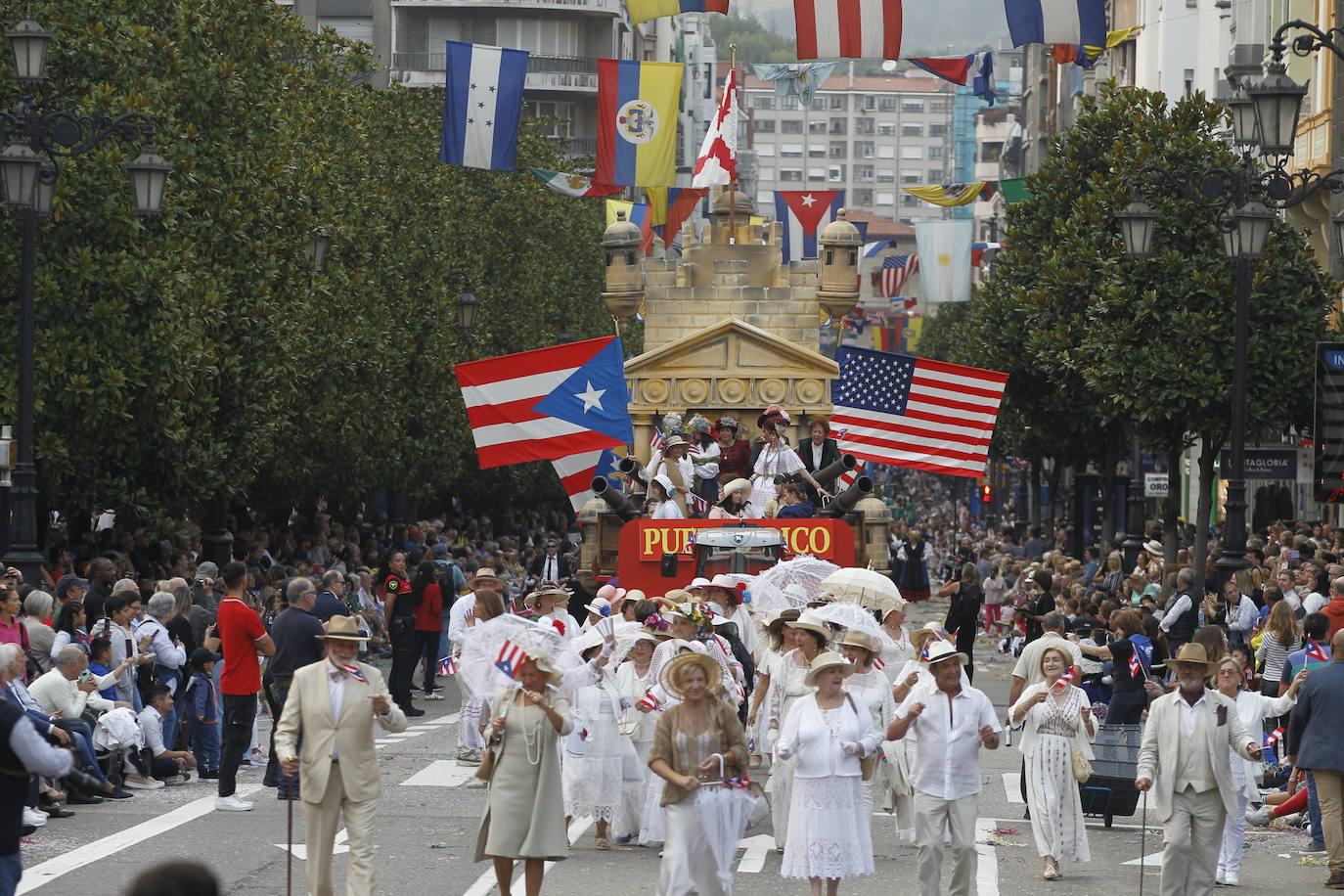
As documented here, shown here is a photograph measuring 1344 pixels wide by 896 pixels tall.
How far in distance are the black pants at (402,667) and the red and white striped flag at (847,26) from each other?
1120 cm

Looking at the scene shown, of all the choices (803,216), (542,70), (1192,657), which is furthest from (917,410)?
(542,70)

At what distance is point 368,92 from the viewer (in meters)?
43.7

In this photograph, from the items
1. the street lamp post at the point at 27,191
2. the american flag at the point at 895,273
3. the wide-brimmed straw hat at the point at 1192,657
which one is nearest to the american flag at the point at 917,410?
the street lamp post at the point at 27,191

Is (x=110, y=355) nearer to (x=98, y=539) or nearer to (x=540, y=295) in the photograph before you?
(x=98, y=539)

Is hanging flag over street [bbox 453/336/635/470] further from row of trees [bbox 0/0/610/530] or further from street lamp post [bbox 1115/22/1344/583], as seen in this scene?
street lamp post [bbox 1115/22/1344/583]

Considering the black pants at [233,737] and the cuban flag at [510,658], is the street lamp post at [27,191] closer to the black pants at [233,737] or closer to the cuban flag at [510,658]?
the black pants at [233,737]

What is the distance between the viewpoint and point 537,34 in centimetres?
8456

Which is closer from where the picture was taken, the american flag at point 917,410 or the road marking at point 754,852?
the road marking at point 754,852

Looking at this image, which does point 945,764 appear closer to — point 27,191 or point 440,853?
point 440,853

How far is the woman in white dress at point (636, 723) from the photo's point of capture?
15.5 meters

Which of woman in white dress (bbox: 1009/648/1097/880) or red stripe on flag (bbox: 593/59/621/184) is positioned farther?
red stripe on flag (bbox: 593/59/621/184)

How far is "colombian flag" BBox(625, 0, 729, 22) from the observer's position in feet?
102

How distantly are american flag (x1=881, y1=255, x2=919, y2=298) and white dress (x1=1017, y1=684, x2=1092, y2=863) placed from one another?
6589 cm

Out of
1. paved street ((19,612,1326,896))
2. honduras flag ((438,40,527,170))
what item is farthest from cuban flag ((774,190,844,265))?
paved street ((19,612,1326,896))
